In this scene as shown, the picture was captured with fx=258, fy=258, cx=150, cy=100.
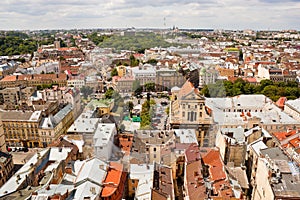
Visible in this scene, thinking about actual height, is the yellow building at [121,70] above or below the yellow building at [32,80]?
above

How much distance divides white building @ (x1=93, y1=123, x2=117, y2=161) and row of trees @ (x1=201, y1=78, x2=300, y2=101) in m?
15.5

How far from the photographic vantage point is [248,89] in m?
32.2

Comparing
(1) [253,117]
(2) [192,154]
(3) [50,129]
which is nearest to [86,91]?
(3) [50,129]

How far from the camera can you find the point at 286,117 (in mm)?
20484

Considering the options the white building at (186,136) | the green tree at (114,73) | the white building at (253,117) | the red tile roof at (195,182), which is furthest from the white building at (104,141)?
the green tree at (114,73)

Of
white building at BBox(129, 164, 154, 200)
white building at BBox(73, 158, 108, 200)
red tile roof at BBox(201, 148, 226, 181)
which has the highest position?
white building at BBox(73, 158, 108, 200)

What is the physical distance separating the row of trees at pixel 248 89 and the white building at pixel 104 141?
15.5 metres

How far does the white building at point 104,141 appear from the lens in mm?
15008

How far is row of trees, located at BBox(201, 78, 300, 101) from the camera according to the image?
29875 millimetres

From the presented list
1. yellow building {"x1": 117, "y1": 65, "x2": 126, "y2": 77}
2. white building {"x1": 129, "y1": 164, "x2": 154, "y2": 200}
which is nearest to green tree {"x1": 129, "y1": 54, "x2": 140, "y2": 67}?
yellow building {"x1": 117, "y1": 65, "x2": 126, "y2": 77}

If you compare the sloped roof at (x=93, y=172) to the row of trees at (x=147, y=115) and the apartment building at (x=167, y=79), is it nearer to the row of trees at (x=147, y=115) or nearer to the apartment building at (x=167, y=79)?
the row of trees at (x=147, y=115)

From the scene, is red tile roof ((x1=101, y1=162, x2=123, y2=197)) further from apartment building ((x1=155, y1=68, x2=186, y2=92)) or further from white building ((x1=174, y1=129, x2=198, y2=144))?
apartment building ((x1=155, y1=68, x2=186, y2=92))

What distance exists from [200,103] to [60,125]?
35.7 ft

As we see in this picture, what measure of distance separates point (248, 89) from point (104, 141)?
2298 centimetres
